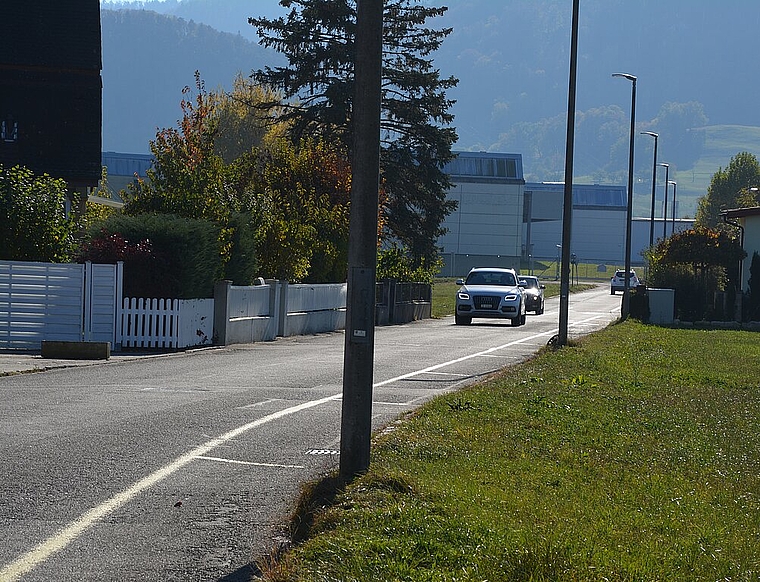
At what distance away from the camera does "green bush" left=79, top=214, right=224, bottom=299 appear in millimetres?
23328

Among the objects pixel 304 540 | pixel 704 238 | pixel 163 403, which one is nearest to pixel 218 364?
pixel 163 403

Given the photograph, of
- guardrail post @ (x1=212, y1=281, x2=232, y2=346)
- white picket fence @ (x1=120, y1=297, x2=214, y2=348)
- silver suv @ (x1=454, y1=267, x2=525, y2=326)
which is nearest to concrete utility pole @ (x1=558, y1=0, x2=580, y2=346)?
guardrail post @ (x1=212, y1=281, x2=232, y2=346)

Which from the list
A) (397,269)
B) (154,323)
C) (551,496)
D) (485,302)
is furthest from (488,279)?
(551,496)

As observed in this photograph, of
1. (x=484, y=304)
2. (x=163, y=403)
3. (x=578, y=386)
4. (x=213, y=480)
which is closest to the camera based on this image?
(x=213, y=480)

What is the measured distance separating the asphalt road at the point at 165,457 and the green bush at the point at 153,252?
141 inches

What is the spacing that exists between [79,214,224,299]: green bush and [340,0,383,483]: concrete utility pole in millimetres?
15832

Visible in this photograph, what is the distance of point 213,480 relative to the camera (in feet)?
29.0

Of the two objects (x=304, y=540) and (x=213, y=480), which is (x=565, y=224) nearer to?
(x=213, y=480)

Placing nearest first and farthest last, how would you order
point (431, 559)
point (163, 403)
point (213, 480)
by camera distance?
point (431, 559), point (213, 480), point (163, 403)

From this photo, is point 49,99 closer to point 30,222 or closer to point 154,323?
point 30,222

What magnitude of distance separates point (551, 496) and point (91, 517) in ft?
10.2

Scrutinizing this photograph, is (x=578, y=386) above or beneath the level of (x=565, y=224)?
beneath

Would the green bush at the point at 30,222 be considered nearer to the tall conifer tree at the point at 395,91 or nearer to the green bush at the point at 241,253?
the green bush at the point at 241,253

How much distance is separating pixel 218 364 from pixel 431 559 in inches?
567
